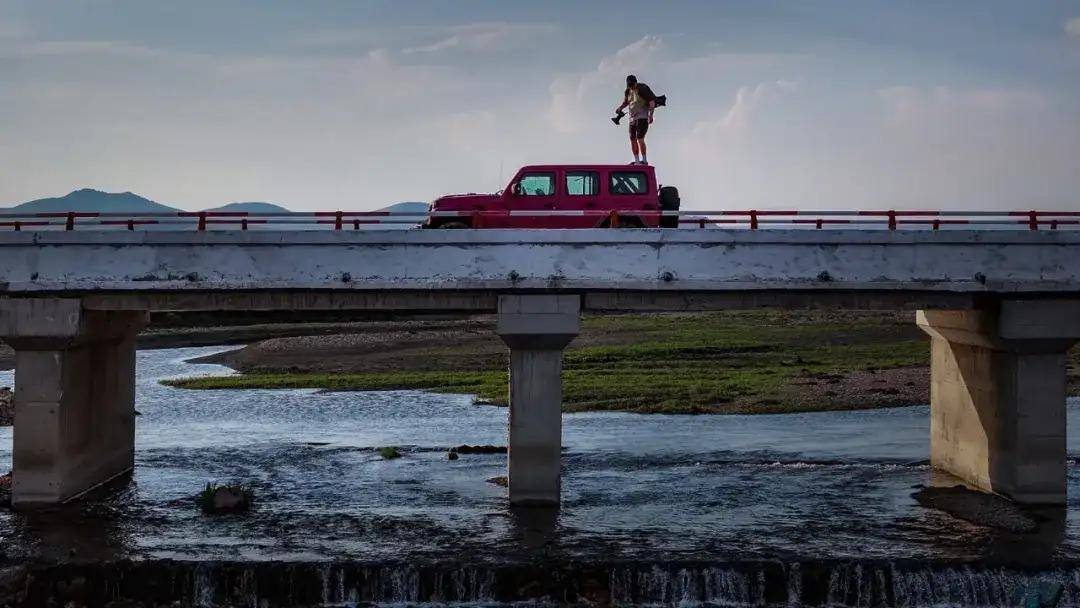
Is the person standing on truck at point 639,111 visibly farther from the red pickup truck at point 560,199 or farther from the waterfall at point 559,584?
the waterfall at point 559,584

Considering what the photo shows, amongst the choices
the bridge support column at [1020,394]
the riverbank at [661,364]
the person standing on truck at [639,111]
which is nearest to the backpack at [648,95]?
the person standing on truck at [639,111]

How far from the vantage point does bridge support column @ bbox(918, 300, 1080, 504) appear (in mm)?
→ 25031

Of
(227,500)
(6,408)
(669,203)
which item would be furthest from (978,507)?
(6,408)

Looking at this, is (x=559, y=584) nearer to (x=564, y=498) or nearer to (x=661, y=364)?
(x=564, y=498)

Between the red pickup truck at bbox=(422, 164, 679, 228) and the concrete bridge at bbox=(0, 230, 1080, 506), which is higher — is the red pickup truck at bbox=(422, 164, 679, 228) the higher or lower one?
the higher one

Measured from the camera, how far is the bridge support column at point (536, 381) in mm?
24547

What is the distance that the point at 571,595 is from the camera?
20.6 metres

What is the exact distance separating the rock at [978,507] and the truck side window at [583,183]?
10.2 metres

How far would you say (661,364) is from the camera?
5688cm

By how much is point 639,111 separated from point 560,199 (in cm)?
318

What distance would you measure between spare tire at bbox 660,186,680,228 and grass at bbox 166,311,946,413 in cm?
1603

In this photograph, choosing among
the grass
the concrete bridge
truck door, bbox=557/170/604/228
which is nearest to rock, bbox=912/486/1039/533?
the concrete bridge

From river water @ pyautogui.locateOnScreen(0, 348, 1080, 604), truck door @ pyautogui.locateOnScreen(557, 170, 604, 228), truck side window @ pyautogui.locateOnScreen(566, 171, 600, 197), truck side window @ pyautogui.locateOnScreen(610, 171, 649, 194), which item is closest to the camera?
river water @ pyautogui.locateOnScreen(0, 348, 1080, 604)

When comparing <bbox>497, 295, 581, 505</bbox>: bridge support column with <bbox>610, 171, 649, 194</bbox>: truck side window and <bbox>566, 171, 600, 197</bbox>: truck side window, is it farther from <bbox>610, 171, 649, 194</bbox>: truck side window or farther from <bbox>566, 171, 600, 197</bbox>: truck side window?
<bbox>610, 171, 649, 194</bbox>: truck side window
